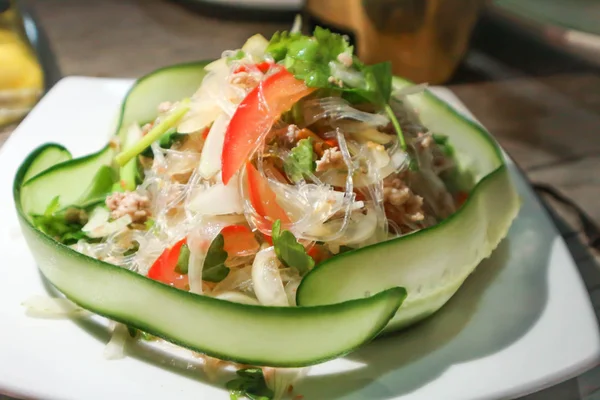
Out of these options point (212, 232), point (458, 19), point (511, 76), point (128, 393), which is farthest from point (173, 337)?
point (511, 76)

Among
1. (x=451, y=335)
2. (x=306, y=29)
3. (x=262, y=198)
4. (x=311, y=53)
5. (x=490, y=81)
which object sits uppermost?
(x=311, y=53)

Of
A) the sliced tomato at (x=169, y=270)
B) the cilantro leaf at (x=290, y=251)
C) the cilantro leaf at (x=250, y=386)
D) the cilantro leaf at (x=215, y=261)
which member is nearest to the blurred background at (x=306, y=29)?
the sliced tomato at (x=169, y=270)

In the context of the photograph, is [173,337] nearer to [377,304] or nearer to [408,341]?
[377,304]

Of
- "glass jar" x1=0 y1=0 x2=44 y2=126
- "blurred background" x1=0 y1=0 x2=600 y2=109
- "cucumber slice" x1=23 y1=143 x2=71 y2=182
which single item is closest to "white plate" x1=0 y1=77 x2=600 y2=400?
"cucumber slice" x1=23 y1=143 x2=71 y2=182

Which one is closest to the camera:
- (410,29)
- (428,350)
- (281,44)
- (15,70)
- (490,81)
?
(428,350)

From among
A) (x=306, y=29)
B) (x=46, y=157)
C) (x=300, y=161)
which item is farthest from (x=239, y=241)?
(x=306, y=29)

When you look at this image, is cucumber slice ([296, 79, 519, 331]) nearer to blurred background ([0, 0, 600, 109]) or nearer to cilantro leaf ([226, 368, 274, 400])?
cilantro leaf ([226, 368, 274, 400])

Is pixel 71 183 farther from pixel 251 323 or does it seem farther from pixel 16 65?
pixel 16 65
